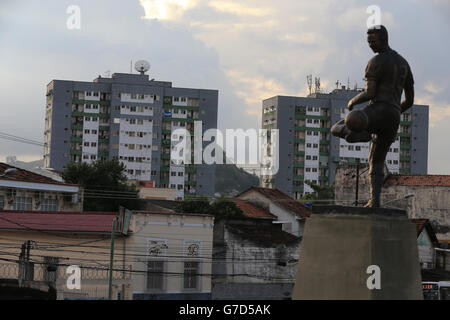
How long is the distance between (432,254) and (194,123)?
2494 inches

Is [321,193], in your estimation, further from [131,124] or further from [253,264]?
[253,264]

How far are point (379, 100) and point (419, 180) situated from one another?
45378 mm

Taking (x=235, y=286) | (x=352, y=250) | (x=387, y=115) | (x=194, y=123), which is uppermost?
(x=194, y=123)

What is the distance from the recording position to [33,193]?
42.9 meters

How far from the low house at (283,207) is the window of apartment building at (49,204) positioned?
1460cm

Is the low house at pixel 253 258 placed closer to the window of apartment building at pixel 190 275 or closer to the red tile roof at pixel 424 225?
the window of apartment building at pixel 190 275

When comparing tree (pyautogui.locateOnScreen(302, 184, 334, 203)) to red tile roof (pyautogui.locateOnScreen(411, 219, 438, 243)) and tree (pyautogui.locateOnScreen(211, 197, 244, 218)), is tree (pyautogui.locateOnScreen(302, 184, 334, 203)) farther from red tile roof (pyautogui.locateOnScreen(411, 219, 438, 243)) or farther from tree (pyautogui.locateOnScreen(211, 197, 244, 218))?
red tile roof (pyautogui.locateOnScreen(411, 219, 438, 243))

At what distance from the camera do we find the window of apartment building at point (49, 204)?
43.5 meters

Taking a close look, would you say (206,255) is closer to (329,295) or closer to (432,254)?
(432,254)

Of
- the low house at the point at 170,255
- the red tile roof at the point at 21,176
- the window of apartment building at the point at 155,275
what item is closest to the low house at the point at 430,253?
the low house at the point at 170,255

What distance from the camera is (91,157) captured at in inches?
4016

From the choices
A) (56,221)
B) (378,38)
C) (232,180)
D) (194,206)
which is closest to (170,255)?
(56,221)

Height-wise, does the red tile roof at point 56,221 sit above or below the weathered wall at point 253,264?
above
